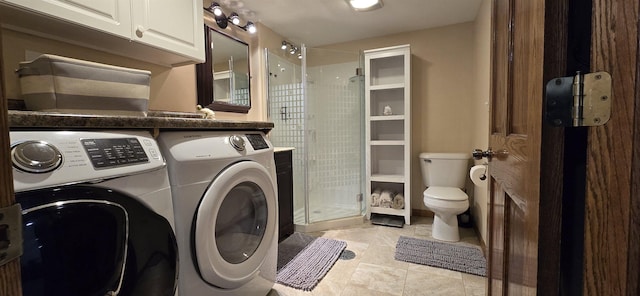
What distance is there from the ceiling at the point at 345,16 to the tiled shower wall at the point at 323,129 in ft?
1.22

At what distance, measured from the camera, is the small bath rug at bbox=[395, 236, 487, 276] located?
1826mm

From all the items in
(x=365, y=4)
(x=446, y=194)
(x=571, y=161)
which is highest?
(x=365, y=4)

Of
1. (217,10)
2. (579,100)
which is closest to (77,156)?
(579,100)

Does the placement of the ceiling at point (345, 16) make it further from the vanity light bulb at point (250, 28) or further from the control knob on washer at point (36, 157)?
the control knob on washer at point (36, 157)

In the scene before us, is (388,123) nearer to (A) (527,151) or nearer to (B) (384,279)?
(B) (384,279)

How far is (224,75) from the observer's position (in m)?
2.32

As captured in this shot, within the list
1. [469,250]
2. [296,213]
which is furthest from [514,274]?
[296,213]

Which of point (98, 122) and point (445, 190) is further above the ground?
point (98, 122)

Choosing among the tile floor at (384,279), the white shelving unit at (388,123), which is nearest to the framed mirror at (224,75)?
the white shelving unit at (388,123)

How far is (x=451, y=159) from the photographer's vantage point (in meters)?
2.56

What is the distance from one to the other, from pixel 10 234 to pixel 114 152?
52 cm

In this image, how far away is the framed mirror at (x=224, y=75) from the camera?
2160mm

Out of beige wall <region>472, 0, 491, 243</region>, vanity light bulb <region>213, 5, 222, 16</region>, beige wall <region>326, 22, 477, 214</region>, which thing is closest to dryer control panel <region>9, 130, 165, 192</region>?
vanity light bulb <region>213, 5, 222, 16</region>

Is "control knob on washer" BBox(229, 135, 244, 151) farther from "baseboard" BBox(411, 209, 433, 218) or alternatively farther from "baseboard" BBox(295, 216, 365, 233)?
"baseboard" BBox(411, 209, 433, 218)
